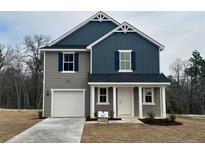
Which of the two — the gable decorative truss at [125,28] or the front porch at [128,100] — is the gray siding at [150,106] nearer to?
the front porch at [128,100]

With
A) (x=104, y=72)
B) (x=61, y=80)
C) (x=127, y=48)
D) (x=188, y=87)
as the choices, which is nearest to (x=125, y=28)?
(x=127, y=48)

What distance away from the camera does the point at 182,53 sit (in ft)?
140

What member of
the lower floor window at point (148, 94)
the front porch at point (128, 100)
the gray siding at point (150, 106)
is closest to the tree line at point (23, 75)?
the front porch at point (128, 100)

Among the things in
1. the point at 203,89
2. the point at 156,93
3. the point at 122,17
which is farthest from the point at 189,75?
the point at 156,93

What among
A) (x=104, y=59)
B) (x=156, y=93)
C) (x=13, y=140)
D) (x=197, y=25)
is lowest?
(x=13, y=140)

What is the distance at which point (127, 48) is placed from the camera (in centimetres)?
1948

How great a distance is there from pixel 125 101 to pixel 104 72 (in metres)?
2.73

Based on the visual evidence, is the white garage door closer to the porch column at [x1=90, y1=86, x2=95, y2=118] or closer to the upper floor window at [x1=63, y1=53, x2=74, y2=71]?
the porch column at [x1=90, y1=86, x2=95, y2=118]

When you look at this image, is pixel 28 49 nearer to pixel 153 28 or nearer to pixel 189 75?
pixel 153 28

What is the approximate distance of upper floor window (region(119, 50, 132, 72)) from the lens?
19.4 m

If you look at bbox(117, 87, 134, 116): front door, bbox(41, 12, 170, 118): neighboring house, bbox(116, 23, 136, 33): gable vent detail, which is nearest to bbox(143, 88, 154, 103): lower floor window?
bbox(41, 12, 170, 118): neighboring house

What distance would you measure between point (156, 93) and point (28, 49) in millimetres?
24489

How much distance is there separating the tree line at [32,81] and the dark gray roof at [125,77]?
17.1 metres
